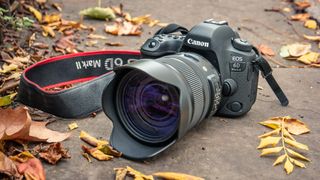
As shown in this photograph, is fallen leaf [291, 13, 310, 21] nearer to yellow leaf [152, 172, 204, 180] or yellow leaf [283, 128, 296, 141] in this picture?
yellow leaf [283, 128, 296, 141]

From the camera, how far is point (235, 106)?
2080mm

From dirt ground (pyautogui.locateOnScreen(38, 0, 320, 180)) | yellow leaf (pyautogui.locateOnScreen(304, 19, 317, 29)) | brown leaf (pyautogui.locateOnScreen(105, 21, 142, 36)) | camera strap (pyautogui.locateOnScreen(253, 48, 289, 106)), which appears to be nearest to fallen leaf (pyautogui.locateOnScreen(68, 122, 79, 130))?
dirt ground (pyautogui.locateOnScreen(38, 0, 320, 180))

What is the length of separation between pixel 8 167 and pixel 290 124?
1.08m

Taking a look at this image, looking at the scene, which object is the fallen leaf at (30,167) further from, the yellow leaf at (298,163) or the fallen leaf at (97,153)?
the yellow leaf at (298,163)

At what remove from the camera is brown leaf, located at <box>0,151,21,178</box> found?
1537 mm

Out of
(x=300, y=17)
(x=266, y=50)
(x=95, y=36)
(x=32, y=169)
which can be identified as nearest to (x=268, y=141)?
(x=32, y=169)

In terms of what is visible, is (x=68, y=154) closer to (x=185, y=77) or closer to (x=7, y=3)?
(x=185, y=77)

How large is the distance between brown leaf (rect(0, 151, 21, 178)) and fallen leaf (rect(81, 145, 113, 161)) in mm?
267

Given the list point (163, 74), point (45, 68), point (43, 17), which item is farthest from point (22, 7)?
point (163, 74)

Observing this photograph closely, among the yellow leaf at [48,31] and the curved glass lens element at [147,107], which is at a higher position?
the curved glass lens element at [147,107]

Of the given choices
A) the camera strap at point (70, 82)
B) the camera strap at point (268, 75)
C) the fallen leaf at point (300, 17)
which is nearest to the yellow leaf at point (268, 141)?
the camera strap at point (268, 75)

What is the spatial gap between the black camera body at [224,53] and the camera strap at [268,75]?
2cm

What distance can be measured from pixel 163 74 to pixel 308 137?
72 cm

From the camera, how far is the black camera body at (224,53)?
1.96 meters
